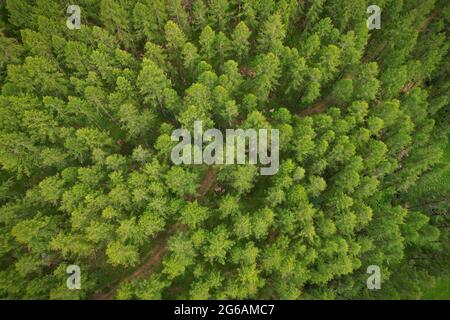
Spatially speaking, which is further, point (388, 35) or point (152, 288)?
point (388, 35)

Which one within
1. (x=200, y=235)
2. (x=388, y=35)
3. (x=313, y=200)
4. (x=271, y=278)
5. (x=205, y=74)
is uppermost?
(x=388, y=35)

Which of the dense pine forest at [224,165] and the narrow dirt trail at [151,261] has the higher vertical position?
the dense pine forest at [224,165]

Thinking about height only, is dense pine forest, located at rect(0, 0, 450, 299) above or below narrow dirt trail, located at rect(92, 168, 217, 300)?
above

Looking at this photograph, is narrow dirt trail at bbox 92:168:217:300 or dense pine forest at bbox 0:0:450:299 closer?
dense pine forest at bbox 0:0:450:299

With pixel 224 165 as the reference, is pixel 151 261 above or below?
below

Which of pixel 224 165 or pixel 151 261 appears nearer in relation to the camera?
pixel 224 165

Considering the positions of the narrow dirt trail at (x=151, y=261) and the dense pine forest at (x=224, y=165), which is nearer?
the dense pine forest at (x=224, y=165)
